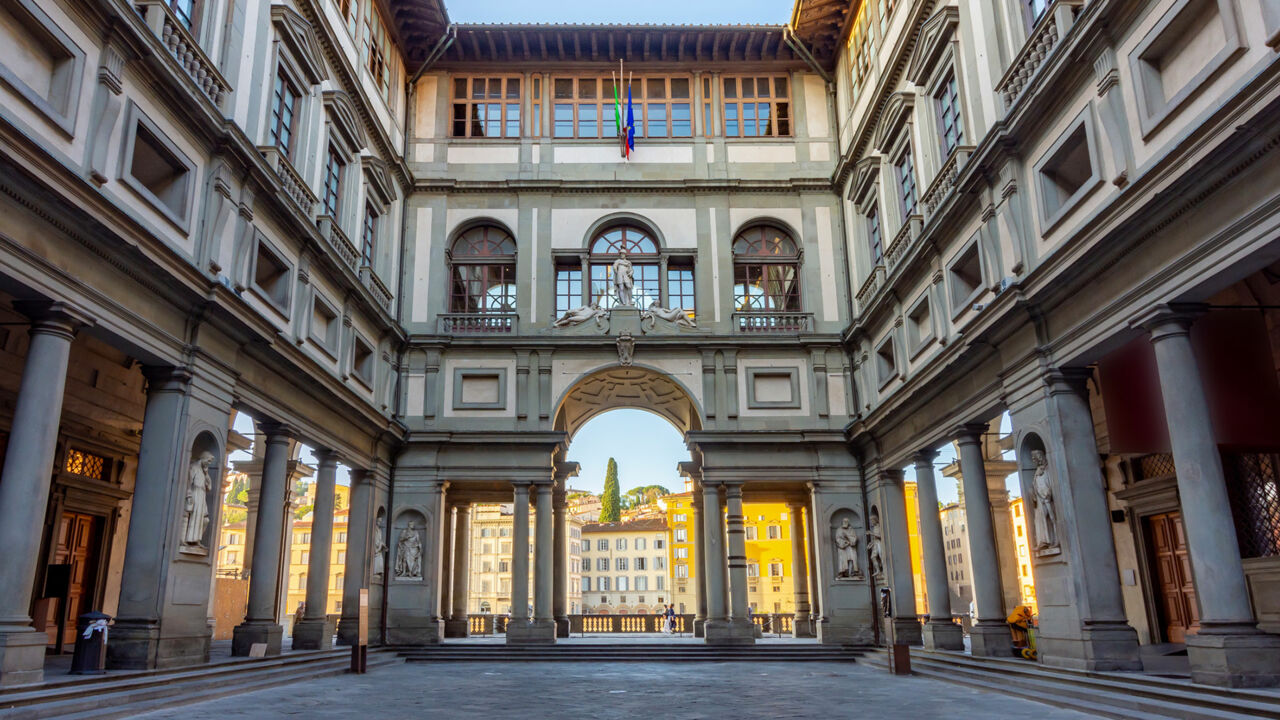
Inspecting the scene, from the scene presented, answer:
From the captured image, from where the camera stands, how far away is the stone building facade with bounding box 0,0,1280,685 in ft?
37.3

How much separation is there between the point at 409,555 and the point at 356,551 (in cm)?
220

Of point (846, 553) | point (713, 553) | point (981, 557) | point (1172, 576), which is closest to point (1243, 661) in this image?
point (981, 557)

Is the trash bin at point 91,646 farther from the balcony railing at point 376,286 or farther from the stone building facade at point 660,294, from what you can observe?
the balcony railing at point 376,286

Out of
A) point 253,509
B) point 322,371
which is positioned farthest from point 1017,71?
A: point 253,509

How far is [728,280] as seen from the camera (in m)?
28.0

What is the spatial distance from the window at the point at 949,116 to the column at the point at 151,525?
15.6 meters

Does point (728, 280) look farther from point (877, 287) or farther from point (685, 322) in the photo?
point (877, 287)

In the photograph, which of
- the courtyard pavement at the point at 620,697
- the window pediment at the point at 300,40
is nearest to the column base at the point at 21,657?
the courtyard pavement at the point at 620,697

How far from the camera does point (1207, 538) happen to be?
11.0 m

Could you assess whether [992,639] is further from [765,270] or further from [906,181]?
[765,270]

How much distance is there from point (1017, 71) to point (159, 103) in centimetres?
1431

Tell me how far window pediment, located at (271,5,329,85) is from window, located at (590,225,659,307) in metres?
10.2

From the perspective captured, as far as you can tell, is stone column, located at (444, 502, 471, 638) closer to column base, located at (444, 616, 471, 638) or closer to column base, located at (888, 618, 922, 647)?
column base, located at (444, 616, 471, 638)

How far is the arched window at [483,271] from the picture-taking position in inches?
1113
